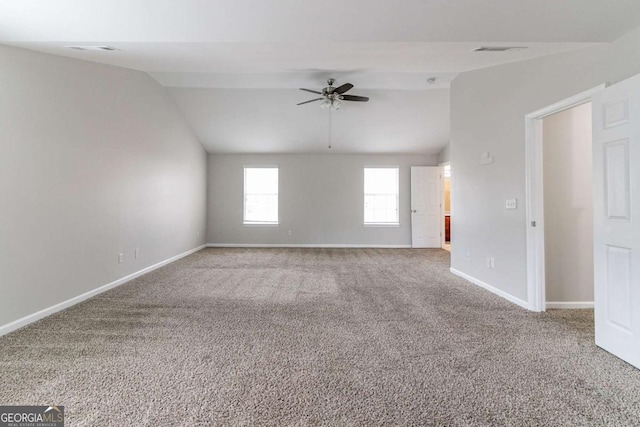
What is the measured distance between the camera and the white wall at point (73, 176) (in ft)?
8.08

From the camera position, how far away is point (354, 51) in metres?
2.84

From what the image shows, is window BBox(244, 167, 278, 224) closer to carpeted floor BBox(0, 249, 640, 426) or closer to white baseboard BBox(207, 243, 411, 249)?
white baseboard BBox(207, 243, 411, 249)

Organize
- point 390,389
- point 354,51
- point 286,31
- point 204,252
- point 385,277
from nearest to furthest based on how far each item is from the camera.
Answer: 1. point 390,389
2. point 286,31
3. point 354,51
4. point 385,277
5. point 204,252

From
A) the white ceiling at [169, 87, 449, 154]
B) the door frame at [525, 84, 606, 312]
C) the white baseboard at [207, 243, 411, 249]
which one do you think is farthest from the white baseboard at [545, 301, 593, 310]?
the white baseboard at [207, 243, 411, 249]

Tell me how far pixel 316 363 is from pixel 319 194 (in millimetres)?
5588

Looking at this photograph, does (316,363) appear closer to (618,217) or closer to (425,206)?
(618,217)

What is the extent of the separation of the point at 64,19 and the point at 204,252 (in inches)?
196

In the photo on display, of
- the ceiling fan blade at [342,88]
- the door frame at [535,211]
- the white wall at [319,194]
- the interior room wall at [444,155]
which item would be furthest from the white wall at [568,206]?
the white wall at [319,194]

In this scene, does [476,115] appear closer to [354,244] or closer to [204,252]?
[354,244]

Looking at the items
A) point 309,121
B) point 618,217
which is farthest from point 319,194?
point 618,217

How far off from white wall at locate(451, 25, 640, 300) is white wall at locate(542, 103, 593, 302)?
0.99 feet

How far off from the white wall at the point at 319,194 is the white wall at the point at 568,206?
423 centimetres

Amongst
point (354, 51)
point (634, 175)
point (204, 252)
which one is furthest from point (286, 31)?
point (204, 252)

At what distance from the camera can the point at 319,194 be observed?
7.31m
